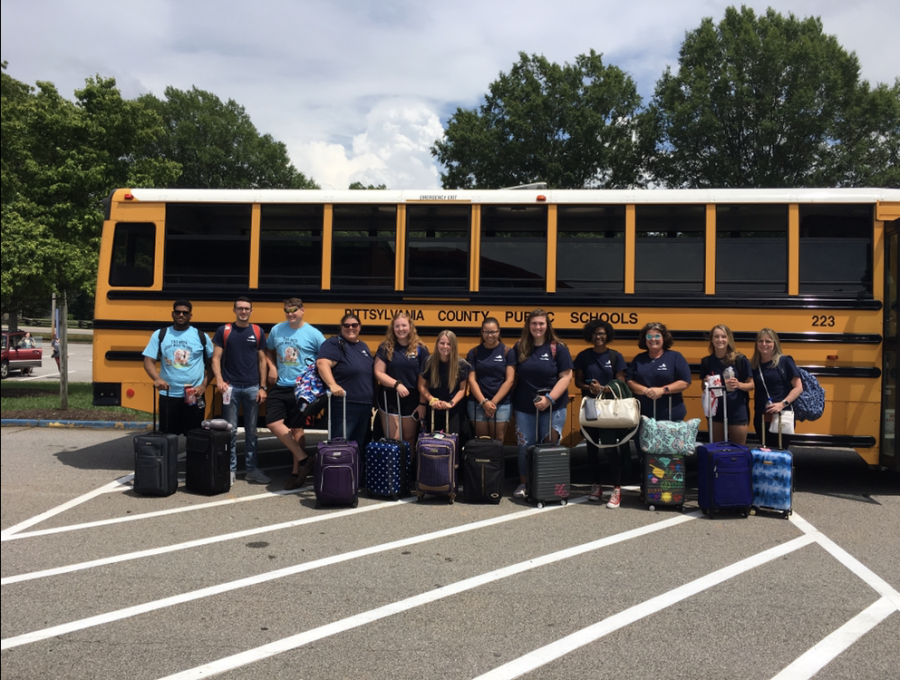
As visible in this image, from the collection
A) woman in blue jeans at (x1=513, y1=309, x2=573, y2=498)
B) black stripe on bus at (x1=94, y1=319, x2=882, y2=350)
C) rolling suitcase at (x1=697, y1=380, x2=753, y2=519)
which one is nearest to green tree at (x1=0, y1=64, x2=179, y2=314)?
black stripe on bus at (x1=94, y1=319, x2=882, y2=350)

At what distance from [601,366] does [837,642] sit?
3049 millimetres

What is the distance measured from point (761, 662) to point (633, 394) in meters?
3.07

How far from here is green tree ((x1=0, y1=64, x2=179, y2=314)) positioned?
10.6m

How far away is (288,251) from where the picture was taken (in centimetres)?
711

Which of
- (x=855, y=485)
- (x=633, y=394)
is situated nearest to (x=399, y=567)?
(x=633, y=394)

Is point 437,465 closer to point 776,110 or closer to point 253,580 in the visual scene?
point 253,580

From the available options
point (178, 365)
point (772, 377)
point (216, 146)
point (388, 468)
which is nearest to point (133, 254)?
point (178, 365)

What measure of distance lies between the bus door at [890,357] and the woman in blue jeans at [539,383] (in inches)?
115

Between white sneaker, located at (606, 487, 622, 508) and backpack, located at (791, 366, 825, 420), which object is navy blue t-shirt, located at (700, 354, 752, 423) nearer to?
backpack, located at (791, 366, 825, 420)

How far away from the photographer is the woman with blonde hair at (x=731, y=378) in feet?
20.0

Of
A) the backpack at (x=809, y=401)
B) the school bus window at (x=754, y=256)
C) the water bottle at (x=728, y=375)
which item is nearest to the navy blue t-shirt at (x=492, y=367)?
the water bottle at (x=728, y=375)

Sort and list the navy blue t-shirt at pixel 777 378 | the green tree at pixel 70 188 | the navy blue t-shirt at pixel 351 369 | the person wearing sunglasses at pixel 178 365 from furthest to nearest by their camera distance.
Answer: the green tree at pixel 70 188
the person wearing sunglasses at pixel 178 365
the navy blue t-shirt at pixel 351 369
the navy blue t-shirt at pixel 777 378

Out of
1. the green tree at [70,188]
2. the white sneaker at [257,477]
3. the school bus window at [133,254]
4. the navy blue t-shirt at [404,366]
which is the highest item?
the green tree at [70,188]

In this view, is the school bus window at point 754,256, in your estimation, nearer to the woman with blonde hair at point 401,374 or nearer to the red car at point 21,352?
the woman with blonde hair at point 401,374
